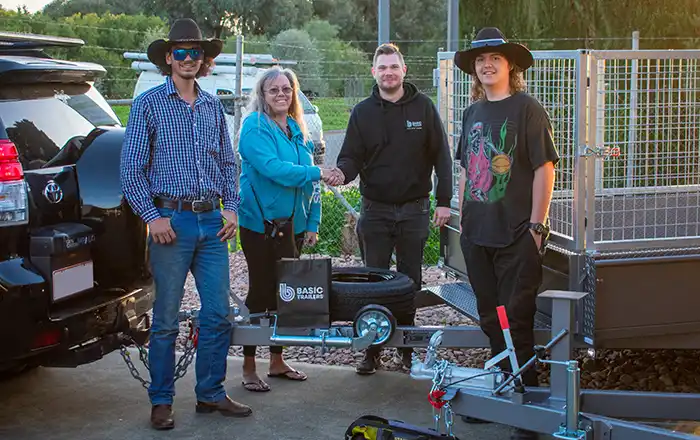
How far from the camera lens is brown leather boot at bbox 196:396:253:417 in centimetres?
547

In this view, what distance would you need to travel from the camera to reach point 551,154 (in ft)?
16.0

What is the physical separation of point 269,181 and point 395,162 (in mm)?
791

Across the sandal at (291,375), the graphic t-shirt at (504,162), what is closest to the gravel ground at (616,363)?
the sandal at (291,375)

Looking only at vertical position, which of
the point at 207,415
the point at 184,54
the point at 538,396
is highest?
the point at 184,54

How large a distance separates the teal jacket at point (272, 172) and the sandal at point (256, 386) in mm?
931

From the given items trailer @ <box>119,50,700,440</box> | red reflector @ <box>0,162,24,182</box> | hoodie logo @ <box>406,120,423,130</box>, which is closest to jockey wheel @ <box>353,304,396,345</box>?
trailer @ <box>119,50,700,440</box>

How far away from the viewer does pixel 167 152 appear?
16.9ft

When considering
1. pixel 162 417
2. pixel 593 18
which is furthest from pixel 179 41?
pixel 593 18

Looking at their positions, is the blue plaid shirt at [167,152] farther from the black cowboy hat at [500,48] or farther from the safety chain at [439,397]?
the safety chain at [439,397]

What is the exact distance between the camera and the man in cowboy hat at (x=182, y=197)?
510 centimetres

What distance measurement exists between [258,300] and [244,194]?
0.64 meters

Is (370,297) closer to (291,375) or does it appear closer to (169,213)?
(291,375)

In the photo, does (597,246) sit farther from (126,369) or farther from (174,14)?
(174,14)

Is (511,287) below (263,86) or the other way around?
below
